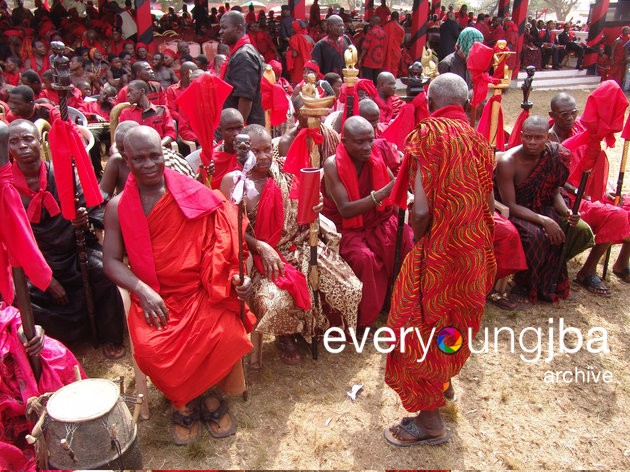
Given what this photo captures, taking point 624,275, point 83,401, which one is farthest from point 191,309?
point 624,275

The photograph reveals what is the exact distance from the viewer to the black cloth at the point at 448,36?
16.1 meters

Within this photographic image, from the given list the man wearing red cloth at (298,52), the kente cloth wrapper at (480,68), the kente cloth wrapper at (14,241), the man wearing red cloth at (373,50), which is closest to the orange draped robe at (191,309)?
the kente cloth wrapper at (14,241)

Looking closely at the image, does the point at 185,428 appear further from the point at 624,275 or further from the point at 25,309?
the point at 624,275

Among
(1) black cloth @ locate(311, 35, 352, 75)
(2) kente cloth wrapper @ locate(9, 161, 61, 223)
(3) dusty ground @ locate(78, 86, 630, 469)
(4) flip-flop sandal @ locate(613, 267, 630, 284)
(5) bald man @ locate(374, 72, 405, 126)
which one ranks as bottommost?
(3) dusty ground @ locate(78, 86, 630, 469)

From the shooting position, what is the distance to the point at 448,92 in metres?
2.77

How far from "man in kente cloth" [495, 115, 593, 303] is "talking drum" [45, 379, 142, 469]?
12.2 ft

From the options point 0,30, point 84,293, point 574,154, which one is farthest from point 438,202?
point 0,30

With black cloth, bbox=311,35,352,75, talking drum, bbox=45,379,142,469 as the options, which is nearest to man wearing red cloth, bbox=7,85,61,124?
talking drum, bbox=45,379,142,469

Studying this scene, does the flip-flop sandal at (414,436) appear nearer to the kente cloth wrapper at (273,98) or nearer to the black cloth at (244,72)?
the black cloth at (244,72)

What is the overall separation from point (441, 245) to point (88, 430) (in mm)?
1858

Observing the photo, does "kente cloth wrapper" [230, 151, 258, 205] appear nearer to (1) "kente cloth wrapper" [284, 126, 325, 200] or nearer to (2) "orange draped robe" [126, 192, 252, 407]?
(2) "orange draped robe" [126, 192, 252, 407]

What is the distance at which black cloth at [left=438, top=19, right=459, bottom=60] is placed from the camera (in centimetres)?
1614

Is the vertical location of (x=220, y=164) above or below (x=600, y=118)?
below

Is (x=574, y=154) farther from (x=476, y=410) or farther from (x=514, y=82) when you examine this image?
(x=514, y=82)
